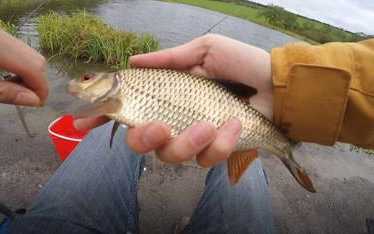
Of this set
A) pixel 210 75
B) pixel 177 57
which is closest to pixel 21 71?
pixel 177 57

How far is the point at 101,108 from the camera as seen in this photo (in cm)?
222

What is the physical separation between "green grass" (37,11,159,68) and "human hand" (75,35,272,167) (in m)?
8.06

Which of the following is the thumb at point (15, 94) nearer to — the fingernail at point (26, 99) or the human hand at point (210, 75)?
the fingernail at point (26, 99)

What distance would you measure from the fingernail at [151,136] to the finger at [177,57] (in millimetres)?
692

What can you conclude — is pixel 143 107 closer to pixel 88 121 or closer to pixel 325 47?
pixel 88 121

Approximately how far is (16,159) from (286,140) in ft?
11.1

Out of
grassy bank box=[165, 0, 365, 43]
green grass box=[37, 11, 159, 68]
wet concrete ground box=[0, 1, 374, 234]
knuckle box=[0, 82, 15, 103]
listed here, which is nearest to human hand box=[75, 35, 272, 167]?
knuckle box=[0, 82, 15, 103]

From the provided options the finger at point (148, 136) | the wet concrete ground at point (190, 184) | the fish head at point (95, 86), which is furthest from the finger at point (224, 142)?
the wet concrete ground at point (190, 184)

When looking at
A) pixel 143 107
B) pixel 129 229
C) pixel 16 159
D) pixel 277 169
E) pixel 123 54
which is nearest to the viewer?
pixel 143 107

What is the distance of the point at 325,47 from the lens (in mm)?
2691

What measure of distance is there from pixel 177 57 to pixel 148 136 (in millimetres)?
880

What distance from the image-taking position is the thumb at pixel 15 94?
189cm

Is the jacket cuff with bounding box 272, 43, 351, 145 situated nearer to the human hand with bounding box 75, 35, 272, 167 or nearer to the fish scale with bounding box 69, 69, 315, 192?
the human hand with bounding box 75, 35, 272, 167

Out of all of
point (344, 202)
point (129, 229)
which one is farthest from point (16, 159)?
point (344, 202)
